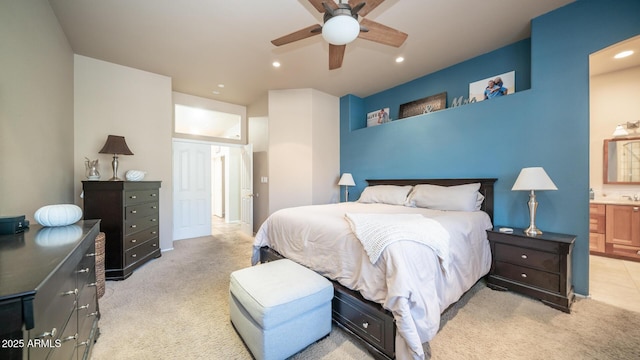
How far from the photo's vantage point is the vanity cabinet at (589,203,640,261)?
3.25 metres

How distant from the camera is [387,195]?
3781 millimetres

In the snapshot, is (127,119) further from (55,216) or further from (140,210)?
(55,216)

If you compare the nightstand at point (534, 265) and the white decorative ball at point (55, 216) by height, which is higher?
the white decorative ball at point (55, 216)

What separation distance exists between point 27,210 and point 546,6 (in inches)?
201

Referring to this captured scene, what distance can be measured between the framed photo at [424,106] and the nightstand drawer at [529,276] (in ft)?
7.76

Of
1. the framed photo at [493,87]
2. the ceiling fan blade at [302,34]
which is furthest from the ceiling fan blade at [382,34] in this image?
the framed photo at [493,87]

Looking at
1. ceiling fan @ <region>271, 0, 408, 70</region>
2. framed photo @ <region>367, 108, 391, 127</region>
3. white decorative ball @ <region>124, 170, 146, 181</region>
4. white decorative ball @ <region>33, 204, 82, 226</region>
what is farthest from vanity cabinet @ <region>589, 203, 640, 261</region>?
white decorative ball @ <region>124, 170, 146, 181</region>

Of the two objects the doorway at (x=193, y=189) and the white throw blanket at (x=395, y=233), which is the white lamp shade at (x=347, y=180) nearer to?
the doorway at (x=193, y=189)

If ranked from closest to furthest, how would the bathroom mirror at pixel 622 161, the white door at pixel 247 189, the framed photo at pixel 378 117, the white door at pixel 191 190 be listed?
the bathroom mirror at pixel 622 161 → the framed photo at pixel 378 117 → the white door at pixel 191 190 → the white door at pixel 247 189

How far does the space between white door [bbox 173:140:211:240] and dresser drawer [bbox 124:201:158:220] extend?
4.06 ft

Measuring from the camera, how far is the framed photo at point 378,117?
14.8 ft

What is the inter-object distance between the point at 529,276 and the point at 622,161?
2871mm

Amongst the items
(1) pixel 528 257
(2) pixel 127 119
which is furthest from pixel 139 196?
(1) pixel 528 257

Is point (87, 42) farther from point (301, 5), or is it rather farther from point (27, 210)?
point (301, 5)
